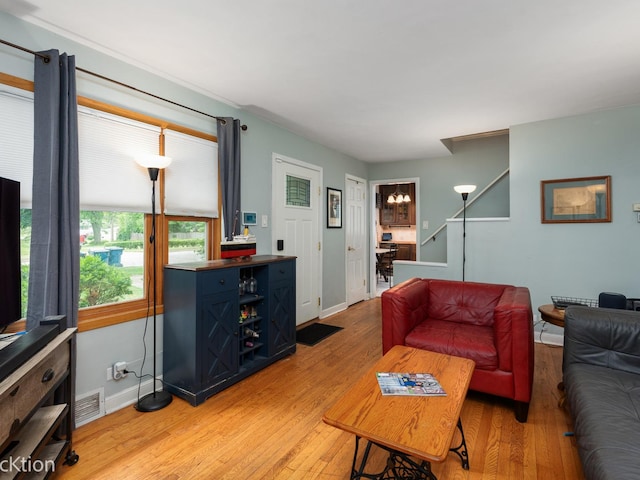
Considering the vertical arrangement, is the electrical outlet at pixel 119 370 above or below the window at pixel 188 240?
below

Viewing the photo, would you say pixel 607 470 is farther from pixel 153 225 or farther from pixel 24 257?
pixel 24 257

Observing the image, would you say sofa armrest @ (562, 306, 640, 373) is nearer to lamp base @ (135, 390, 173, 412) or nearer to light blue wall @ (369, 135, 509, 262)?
lamp base @ (135, 390, 173, 412)

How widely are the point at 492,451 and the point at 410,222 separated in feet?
24.5

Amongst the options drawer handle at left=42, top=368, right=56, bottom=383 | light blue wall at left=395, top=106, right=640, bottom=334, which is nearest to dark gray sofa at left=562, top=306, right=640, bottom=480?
light blue wall at left=395, top=106, right=640, bottom=334

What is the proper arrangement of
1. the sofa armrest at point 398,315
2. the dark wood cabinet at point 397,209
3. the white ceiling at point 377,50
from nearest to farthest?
the white ceiling at point 377,50
the sofa armrest at point 398,315
the dark wood cabinet at point 397,209

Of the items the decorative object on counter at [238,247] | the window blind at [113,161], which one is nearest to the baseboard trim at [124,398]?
the decorative object on counter at [238,247]

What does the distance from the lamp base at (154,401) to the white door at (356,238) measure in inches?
130

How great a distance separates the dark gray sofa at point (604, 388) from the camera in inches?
48.9

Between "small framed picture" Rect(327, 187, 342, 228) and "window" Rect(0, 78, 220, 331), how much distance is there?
7.31 ft

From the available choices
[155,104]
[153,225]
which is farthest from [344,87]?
[153,225]

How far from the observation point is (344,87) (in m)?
2.82

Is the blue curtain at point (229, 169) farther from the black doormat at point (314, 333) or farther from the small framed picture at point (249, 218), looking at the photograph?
the black doormat at point (314, 333)

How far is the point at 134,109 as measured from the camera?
2.41 meters

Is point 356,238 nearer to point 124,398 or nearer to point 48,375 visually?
point 124,398
